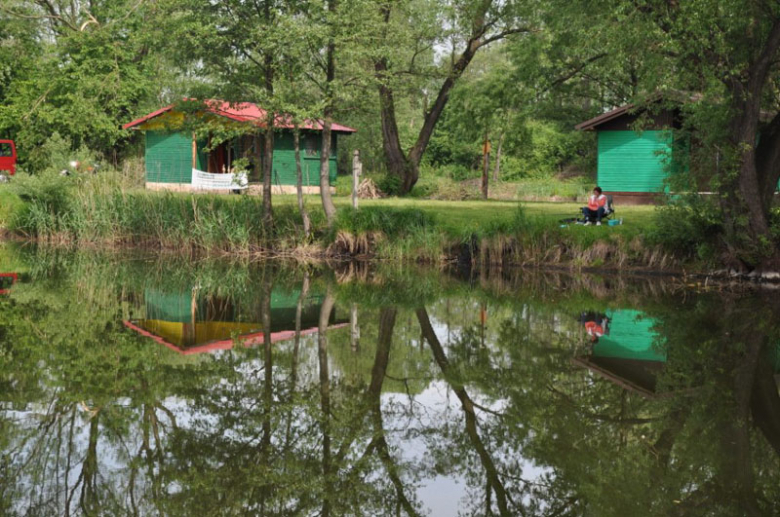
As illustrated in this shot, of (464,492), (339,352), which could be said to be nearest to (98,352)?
(339,352)

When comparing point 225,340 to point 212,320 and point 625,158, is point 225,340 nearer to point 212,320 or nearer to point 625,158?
point 212,320

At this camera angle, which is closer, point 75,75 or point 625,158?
point 625,158

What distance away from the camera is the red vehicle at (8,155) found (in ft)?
123

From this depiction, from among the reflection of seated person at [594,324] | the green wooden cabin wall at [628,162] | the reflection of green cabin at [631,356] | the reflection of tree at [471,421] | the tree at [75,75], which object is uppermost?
the tree at [75,75]

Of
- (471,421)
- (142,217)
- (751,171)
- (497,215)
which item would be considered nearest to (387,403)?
(471,421)

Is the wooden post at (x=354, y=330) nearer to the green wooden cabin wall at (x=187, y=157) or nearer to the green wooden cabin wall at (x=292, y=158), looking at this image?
the green wooden cabin wall at (x=292, y=158)

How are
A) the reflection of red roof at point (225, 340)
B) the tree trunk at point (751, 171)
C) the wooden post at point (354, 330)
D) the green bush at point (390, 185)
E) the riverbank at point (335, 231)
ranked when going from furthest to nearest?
the green bush at point (390, 185) → the riverbank at point (335, 231) → the tree trunk at point (751, 171) → the wooden post at point (354, 330) → the reflection of red roof at point (225, 340)

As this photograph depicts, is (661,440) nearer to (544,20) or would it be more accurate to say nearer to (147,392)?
(147,392)

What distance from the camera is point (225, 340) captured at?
1224cm

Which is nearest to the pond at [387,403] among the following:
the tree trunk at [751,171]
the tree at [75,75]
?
the tree trunk at [751,171]

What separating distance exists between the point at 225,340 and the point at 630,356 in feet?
17.3

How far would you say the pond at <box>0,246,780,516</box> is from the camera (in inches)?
256

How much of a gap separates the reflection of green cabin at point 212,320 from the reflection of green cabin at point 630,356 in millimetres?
4008

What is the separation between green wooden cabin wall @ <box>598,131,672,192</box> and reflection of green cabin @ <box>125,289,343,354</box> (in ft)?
55.3
